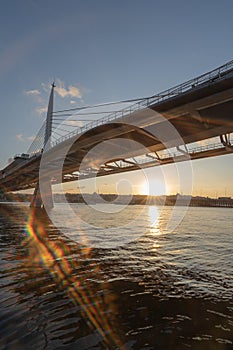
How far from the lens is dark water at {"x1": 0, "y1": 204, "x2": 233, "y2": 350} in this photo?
532cm

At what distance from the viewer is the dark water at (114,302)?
5324 mm

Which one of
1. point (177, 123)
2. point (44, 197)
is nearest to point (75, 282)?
point (177, 123)

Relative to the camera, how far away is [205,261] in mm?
13086

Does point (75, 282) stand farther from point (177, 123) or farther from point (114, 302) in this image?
point (177, 123)

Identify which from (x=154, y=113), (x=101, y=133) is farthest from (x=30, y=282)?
(x=101, y=133)

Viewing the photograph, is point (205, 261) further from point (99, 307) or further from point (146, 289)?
point (99, 307)

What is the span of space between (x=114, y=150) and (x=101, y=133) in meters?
7.39

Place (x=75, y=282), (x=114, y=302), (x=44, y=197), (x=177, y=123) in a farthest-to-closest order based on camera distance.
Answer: (x=44, y=197)
(x=177, y=123)
(x=75, y=282)
(x=114, y=302)

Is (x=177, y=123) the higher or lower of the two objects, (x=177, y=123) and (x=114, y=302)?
the higher

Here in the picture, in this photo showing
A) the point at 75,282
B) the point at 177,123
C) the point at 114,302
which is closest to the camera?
the point at 114,302

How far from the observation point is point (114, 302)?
7.32 meters

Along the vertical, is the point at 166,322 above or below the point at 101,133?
below

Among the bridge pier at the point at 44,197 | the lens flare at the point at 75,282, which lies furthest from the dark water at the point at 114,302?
the bridge pier at the point at 44,197

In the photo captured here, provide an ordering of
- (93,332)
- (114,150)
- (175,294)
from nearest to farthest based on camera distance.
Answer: (93,332) → (175,294) → (114,150)
